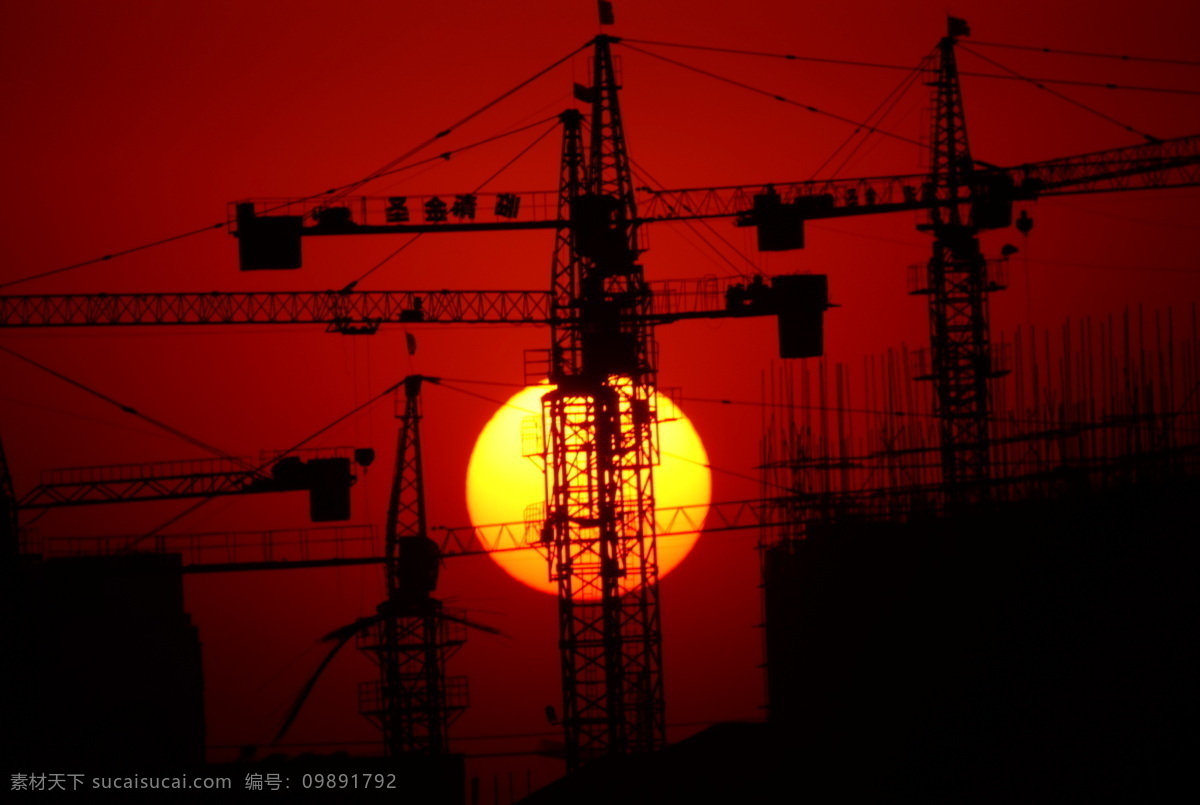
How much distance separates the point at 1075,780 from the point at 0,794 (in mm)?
16032

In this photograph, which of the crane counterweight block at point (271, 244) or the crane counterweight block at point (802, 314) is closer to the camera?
the crane counterweight block at point (802, 314)

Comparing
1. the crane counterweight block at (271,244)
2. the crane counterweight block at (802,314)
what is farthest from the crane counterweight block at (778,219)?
the crane counterweight block at (271,244)

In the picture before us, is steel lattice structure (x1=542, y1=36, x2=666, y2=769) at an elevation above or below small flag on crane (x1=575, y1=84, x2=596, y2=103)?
below

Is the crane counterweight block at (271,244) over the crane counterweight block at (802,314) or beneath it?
over

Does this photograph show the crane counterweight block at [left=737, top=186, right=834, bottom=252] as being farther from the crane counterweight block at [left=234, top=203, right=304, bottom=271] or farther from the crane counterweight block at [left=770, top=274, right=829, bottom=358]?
the crane counterweight block at [left=234, top=203, right=304, bottom=271]

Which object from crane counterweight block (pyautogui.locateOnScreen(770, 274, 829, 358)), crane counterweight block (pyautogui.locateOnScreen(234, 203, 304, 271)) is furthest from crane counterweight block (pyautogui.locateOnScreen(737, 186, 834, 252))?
crane counterweight block (pyautogui.locateOnScreen(234, 203, 304, 271))

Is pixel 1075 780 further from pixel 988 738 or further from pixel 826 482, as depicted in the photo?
pixel 826 482

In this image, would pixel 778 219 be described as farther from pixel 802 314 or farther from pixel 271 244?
pixel 271 244

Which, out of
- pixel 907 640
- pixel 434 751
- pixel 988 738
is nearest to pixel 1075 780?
pixel 988 738

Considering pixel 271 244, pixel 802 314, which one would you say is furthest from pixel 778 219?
pixel 271 244

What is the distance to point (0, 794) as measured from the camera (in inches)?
1080

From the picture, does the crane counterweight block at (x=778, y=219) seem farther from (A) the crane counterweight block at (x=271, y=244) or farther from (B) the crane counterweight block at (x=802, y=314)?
(A) the crane counterweight block at (x=271, y=244)

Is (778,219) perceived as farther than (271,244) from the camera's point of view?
Yes

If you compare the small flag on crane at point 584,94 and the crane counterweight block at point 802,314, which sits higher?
the small flag on crane at point 584,94
